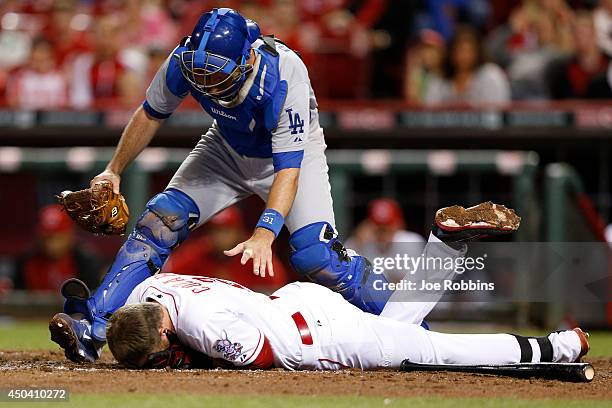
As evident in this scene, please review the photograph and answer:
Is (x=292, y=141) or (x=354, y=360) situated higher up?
(x=292, y=141)

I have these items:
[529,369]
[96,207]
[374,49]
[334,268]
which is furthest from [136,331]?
[374,49]

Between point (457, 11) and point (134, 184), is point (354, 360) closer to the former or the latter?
point (134, 184)

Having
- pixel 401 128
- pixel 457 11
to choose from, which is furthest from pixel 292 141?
pixel 457 11

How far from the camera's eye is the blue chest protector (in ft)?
19.8

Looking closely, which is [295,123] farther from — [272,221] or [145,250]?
[145,250]

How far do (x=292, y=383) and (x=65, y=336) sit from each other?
128cm

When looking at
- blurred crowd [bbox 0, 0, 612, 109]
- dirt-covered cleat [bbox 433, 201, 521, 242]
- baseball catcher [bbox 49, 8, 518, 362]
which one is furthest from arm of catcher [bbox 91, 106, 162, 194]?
blurred crowd [bbox 0, 0, 612, 109]

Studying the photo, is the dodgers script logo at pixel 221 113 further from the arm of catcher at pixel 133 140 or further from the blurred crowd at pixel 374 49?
the blurred crowd at pixel 374 49

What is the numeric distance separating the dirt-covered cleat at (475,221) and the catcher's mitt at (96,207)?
1.81 meters

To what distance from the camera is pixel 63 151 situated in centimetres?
1056

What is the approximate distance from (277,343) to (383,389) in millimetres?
642

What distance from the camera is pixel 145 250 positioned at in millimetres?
6277

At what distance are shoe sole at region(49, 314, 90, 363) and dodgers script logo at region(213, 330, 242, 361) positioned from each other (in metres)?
0.89

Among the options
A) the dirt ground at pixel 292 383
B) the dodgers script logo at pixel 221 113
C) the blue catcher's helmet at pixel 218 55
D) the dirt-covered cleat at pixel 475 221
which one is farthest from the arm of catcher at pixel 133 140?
the dirt-covered cleat at pixel 475 221
